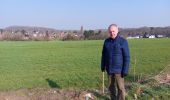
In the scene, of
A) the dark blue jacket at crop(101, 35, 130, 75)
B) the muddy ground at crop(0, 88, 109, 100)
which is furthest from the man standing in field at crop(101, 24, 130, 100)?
the muddy ground at crop(0, 88, 109, 100)

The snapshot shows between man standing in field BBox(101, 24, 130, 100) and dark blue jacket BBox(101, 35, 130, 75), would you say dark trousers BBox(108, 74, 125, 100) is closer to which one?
man standing in field BBox(101, 24, 130, 100)

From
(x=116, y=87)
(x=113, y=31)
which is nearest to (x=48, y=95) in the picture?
(x=116, y=87)

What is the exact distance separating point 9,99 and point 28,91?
682 millimetres

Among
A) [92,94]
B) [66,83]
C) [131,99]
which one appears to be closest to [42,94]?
[92,94]

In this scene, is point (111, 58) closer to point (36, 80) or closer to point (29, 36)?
point (36, 80)

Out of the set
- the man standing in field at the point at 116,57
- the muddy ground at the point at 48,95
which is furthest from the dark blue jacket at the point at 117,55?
the muddy ground at the point at 48,95

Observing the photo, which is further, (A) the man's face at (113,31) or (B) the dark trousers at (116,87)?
(B) the dark trousers at (116,87)

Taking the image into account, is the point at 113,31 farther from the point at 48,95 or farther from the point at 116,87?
the point at 48,95

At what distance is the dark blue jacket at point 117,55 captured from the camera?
9594 mm

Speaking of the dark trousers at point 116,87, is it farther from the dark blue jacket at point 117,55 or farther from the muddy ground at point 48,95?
the muddy ground at point 48,95

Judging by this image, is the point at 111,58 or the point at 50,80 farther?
the point at 50,80

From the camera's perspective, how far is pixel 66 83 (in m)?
16.8

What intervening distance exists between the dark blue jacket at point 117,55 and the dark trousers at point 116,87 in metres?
0.18

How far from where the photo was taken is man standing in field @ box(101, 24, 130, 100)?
958cm
